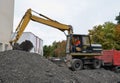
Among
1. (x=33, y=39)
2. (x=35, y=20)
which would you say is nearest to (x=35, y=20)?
(x=35, y=20)

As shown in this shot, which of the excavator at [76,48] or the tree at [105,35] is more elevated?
the tree at [105,35]

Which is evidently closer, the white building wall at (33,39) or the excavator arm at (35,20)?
the excavator arm at (35,20)

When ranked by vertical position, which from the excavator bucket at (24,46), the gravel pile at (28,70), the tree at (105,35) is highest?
the tree at (105,35)

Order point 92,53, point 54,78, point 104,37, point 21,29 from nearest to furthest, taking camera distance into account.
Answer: point 54,78, point 21,29, point 92,53, point 104,37

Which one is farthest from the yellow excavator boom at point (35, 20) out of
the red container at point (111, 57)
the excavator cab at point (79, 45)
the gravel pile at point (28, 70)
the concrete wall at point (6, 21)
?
the concrete wall at point (6, 21)

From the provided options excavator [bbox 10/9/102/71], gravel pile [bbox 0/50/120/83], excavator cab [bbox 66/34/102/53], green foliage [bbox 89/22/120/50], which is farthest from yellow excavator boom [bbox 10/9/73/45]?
green foliage [bbox 89/22/120/50]

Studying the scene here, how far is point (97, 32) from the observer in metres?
58.4

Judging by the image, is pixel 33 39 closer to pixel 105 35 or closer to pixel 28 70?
pixel 105 35

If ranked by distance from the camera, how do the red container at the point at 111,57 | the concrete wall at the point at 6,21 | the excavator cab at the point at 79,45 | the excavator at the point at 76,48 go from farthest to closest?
the concrete wall at the point at 6,21 < the red container at the point at 111,57 < the excavator cab at the point at 79,45 < the excavator at the point at 76,48

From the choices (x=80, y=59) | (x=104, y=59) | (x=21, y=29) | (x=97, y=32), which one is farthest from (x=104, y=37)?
(x=21, y=29)

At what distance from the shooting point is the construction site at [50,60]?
14.4 meters

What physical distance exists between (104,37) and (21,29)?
1475 inches

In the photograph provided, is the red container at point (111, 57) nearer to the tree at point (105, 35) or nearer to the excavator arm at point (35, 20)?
the excavator arm at point (35, 20)

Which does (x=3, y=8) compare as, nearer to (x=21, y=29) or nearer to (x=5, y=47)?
(x=5, y=47)
